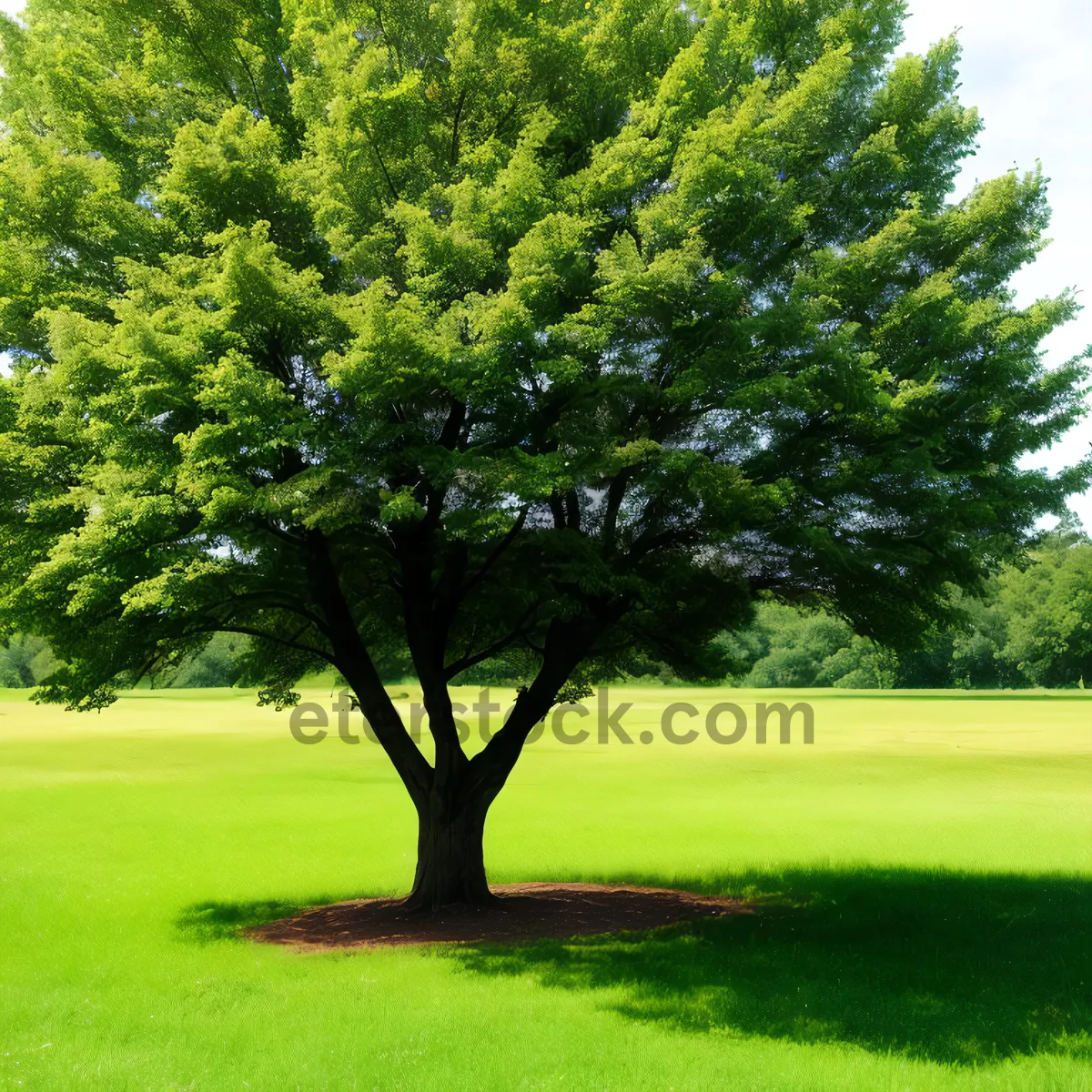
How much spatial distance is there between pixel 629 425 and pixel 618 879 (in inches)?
467

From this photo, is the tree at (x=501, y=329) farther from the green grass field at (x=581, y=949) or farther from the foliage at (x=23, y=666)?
the foliage at (x=23, y=666)

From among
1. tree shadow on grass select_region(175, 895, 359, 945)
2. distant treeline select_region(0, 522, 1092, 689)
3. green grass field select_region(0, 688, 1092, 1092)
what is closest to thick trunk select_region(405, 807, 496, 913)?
tree shadow on grass select_region(175, 895, 359, 945)

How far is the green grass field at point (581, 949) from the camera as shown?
29.3ft

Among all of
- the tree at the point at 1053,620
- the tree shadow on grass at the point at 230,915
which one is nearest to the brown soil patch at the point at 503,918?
the tree shadow on grass at the point at 230,915

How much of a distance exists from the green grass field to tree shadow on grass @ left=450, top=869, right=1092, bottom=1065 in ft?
0.19

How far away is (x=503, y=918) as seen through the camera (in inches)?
613

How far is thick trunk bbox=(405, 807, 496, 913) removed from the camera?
16312 mm

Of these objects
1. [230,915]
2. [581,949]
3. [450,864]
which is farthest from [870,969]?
[230,915]

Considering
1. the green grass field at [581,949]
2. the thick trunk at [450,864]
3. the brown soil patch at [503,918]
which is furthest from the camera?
the thick trunk at [450,864]

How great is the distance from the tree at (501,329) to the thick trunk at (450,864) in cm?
7

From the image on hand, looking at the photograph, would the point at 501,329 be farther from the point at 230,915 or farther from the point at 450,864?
the point at 230,915

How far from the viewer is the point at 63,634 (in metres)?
14.5

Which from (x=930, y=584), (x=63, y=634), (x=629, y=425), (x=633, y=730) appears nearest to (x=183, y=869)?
(x=63, y=634)

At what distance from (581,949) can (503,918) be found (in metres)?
2.56
